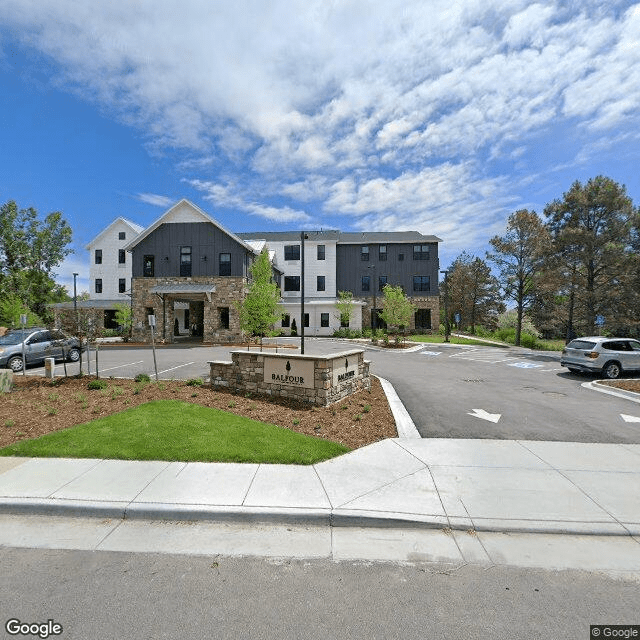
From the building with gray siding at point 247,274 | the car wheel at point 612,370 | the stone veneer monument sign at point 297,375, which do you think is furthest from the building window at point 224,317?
the car wheel at point 612,370

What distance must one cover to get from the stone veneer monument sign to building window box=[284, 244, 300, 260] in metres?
31.4

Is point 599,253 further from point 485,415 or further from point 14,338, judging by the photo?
point 14,338

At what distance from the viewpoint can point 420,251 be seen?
40.3m

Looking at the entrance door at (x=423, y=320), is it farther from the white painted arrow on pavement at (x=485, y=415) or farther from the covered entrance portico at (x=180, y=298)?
the white painted arrow on pavement at (x=485, y=415)

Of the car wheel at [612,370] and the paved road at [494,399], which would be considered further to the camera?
the car wheel at [612,370]

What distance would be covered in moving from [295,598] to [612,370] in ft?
56.0

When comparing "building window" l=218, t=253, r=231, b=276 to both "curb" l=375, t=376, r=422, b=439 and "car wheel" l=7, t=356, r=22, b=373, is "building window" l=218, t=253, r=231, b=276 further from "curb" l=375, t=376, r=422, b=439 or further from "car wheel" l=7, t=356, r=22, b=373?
"curb" l=375, t=376, r=422, b=439

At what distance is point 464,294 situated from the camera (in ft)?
168

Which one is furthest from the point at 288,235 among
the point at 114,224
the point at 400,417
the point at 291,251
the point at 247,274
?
the point at 400,417

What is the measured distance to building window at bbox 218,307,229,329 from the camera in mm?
29825

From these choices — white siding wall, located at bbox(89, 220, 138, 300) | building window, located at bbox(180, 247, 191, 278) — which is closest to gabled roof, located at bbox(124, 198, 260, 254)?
building window, located at bbox(180, 247, 191, 278)

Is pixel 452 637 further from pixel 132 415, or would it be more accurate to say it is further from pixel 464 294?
pixel 464 294

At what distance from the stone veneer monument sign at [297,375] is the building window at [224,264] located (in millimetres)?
20605

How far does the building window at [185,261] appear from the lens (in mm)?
30178
